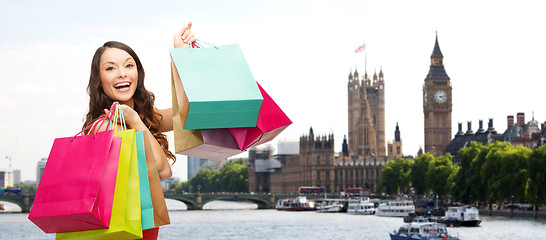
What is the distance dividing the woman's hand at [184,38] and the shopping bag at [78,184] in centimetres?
66

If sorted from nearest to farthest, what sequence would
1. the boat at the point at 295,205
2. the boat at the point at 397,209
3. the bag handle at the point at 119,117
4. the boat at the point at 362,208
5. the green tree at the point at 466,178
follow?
the bag handle at the point at 119,117 → the green tree at the point at 466,178 → the boat at the point at 397,209 → the boat at the point at 362,208 → the boat at the point at 295,205

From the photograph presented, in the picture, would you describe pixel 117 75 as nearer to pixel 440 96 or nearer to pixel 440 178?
pixel 440 178

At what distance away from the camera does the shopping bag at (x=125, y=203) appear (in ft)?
11.1

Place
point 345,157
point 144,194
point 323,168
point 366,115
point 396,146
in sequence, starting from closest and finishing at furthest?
point 144,194 → point 323,168 → point 345,157 → point 366,115 → point 396,146

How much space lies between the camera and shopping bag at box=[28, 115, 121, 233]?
3314 millimetres

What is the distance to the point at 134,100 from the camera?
4.07 meters

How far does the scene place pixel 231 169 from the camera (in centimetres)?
17400

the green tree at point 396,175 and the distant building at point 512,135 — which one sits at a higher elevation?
the distant building at point 512,135

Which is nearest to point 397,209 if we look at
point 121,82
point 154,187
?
point 121,82

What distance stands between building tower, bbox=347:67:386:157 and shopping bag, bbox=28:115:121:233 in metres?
155

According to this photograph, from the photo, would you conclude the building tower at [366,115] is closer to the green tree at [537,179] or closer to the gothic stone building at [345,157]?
the gothic stone building at [345,157]

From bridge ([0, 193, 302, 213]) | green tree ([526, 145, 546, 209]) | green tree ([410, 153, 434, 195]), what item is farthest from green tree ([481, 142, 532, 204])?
bridge ([0, 193, 302, 213])

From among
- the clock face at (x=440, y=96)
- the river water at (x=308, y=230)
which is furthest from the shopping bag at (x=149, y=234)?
the clock face at (x=440, y=96)

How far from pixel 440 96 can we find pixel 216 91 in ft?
455
